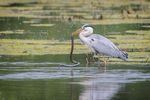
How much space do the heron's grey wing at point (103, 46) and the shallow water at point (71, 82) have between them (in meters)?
0.41

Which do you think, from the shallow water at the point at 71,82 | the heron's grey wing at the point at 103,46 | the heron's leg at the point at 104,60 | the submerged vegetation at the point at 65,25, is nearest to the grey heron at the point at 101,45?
the heron's grey wing at the point at 103,46

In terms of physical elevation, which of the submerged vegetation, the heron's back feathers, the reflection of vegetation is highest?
the reflection of vegetation

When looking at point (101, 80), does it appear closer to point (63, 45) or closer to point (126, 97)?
point (126, 97)

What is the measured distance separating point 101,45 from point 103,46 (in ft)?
0.30

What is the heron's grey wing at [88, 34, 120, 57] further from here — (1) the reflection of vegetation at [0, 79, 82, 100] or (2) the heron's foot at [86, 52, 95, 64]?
(1) the reflection of vegetation at [0, 79, 82, 100]

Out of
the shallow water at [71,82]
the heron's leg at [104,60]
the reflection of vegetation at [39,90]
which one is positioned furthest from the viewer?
the heron's leg at [104,60]

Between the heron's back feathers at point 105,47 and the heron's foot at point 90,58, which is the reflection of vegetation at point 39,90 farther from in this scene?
the heron's foot at point 90,58

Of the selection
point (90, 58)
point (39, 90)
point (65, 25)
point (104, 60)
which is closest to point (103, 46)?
point (104, 60)

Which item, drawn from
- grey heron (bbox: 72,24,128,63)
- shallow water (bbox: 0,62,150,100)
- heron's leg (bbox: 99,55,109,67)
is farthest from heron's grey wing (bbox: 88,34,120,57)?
shallow water (bbox: 0,62,150,100)

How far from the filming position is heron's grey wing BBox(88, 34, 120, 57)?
639 inches

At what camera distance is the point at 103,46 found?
16.4m

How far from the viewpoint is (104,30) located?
23859 mm

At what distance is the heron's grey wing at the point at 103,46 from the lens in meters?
16.2

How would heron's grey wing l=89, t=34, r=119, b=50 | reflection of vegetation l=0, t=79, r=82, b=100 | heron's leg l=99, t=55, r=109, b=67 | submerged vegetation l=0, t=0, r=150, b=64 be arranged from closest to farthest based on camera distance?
reflection of vegetation l=0, t=79, r=82, b=100
heron's leg l=99, t=55, r=109, b=67
heron's grey wing l=89, t=34, r=119, b=50
submerged vegetation l=0, t=0, r=150, b=64
